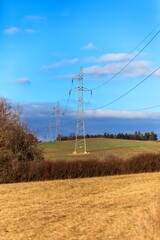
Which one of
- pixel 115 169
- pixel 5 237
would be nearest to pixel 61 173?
pixel 115 169

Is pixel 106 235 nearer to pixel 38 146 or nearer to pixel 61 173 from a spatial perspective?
pixel 61 173

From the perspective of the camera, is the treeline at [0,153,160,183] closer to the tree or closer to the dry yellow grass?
the tree

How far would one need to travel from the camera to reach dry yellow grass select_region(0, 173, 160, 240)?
1404 cm

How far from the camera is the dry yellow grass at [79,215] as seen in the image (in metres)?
14.0

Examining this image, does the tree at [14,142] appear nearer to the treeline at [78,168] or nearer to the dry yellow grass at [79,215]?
the treeline at [78,168]

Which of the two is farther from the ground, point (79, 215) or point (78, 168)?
point (78, 168)

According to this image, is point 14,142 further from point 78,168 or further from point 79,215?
point 79,215

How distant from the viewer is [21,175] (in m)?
41.1

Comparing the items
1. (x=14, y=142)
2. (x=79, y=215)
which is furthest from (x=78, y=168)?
(x=79, y=215)

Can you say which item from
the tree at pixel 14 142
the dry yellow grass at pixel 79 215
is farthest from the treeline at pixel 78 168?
the dry yellow grass at pixel 79 215

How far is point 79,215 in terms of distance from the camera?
18172 mm

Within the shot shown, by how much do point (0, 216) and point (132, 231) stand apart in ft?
22.4

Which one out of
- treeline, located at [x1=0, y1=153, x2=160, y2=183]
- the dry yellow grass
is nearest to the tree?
treeline, located at [x1=0, y1=153, x2=160, y2=183]

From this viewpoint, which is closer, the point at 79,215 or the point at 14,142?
the point at 79,215
